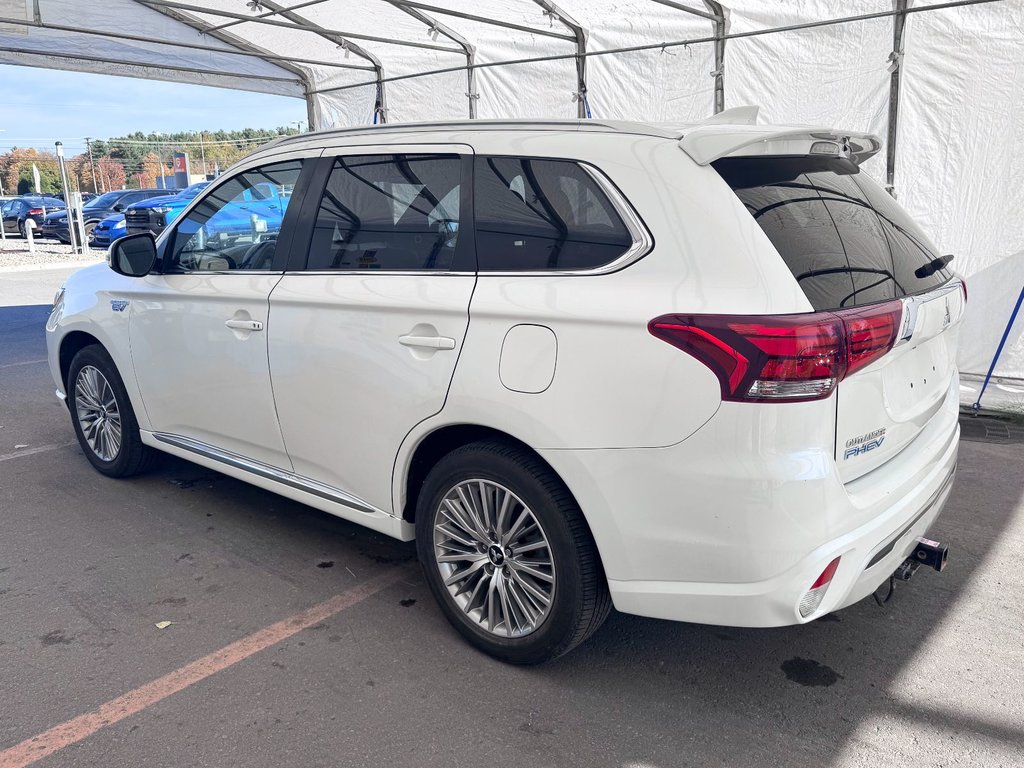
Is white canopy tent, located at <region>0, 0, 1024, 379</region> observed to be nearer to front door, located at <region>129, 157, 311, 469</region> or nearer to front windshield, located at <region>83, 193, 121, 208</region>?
front door, located at <region>129, 157, 311, 469</region>

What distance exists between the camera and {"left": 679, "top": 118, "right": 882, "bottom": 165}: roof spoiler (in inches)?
97.3

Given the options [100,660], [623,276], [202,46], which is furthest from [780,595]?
[202,46]

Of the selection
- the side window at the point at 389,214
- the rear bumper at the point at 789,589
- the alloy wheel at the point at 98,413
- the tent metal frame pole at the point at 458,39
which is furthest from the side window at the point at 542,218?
the tent metal frame pole at the point at 458,39

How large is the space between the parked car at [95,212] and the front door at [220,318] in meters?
23.6

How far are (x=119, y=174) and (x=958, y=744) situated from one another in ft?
252

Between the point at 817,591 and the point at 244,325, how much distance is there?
2526mm

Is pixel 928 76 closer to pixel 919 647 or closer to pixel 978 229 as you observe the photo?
pixel 978 229

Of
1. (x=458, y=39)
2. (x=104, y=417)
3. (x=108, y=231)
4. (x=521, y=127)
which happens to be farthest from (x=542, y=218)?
(x=108, y=231)

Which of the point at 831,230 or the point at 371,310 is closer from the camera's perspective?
the point at 831,230

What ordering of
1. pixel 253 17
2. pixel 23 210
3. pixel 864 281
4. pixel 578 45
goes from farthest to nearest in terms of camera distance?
pixel 23 210 < pixel 253 17 < pixel 578 45 < pixel 864 281

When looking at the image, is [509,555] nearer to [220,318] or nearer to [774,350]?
[774,350]

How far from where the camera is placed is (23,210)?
28.0m

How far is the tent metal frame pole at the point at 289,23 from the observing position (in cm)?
875

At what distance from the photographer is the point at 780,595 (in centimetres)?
230
